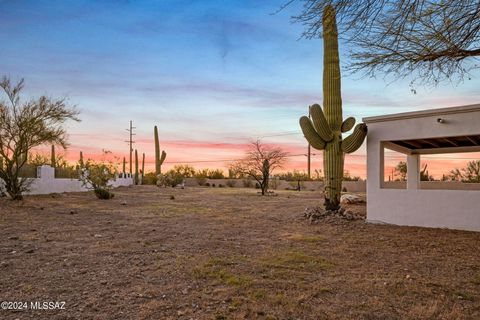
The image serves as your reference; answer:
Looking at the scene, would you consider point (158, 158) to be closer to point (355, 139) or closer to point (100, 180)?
point (100, 180)

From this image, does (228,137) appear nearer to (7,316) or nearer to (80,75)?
(80,75)

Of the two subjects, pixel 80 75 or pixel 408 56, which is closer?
pixel 408 56

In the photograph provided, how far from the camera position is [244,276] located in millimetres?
5500

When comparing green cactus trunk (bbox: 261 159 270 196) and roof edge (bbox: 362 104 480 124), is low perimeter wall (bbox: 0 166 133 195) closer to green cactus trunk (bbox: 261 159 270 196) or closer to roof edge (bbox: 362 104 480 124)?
green cactus trunk (bbox: 261 159 270 196)

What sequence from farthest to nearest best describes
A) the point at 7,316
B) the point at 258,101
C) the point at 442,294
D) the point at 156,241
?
the point at 258,101
the point at 156,241
the point at 442,294
the point at 7,316

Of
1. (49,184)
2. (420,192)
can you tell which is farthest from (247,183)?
(420,192)

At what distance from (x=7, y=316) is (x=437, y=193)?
9669mm

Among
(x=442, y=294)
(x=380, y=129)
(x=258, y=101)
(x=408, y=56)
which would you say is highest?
(x=258, y=101)

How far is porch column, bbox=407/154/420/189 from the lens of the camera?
15453 mm

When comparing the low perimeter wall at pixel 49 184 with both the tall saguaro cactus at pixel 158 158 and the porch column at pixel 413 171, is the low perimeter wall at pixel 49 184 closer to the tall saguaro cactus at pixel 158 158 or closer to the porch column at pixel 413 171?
the porch column at pixel 413 171

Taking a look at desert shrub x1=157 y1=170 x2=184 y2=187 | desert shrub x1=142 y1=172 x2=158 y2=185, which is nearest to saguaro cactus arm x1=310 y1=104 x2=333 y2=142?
desert shrub x1=157 y1=170 x2=184 y2=187

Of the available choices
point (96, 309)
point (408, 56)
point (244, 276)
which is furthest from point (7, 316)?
point (408, 56)

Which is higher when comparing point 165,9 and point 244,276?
point 165,9

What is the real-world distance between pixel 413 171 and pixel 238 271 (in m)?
12.1
